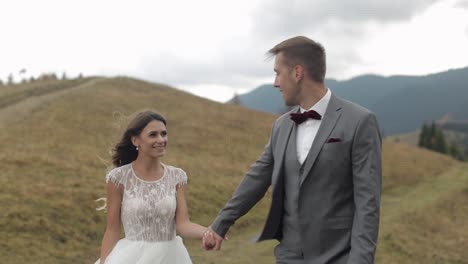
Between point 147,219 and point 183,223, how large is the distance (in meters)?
0.41

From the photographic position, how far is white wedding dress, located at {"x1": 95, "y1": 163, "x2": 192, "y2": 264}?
6.30 meters

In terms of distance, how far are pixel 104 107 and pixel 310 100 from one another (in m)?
40.6

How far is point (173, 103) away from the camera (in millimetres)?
50719

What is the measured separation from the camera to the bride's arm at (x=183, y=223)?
5.96m

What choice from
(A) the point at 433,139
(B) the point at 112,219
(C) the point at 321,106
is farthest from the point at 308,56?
(A) the point at 433,139

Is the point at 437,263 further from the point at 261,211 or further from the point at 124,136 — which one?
the point at 124,136

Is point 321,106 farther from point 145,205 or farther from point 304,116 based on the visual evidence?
point 145,205

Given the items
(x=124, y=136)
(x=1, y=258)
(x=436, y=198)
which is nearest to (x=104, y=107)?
(x=436, y=198)

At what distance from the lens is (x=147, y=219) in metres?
6.38

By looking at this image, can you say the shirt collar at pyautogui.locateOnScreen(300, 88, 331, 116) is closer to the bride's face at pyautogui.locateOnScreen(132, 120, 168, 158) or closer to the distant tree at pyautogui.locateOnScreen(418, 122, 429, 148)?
the bride's face at pyautogui.locateOnScreen(132, 120, 168, 158)

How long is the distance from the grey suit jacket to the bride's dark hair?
98.7 inches

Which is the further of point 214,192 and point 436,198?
point 436,198

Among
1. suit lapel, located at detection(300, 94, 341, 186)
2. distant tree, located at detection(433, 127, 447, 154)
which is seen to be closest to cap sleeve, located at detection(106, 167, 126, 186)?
suit lapel, located at detection(300, 94, 341, 186)

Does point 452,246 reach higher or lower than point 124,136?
lower
